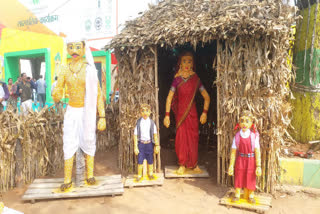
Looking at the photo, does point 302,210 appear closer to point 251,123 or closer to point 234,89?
point 251,123

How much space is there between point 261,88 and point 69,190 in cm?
364

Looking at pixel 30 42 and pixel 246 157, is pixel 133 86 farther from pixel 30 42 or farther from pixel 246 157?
pixel 30 42

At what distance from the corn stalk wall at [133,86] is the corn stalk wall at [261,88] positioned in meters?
1.33

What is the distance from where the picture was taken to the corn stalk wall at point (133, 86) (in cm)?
481

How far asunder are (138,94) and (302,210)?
3.36 m

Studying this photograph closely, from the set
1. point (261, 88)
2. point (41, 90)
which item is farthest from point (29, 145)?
point (41, 90)

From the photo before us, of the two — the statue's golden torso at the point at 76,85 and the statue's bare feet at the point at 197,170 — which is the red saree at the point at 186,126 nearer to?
the statue's bare feet at the point at 197,170

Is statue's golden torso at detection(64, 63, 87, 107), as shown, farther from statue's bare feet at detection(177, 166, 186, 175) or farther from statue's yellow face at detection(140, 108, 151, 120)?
statue's bare feet at detection(177, 166, 186, 175)

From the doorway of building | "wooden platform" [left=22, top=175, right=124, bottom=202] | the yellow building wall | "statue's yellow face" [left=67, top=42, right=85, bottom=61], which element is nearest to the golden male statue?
"statue's yellow face" [left=67, top=42, right=85, bottom=61]

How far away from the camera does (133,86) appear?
4.91 meters

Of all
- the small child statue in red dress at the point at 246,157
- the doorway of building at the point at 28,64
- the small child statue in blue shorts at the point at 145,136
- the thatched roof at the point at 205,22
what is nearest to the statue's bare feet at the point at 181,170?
the small child statue in blue shorts at the point at 145,136

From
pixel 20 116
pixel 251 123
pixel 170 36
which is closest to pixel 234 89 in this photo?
pixel 251 123

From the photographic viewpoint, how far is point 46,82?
1234 cm

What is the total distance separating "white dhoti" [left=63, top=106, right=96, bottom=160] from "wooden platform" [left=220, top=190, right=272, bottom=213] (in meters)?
2.46
